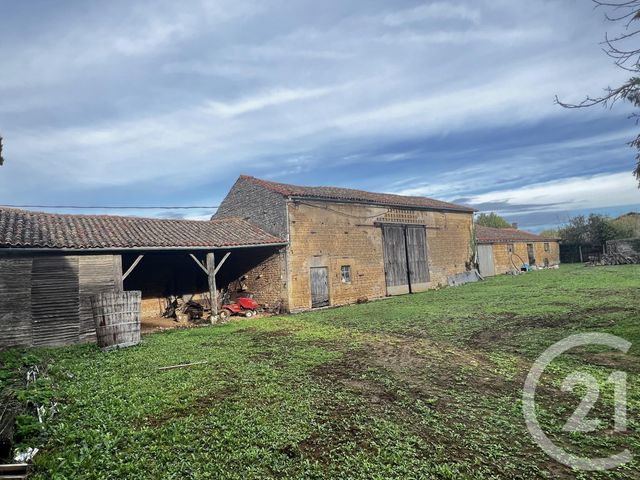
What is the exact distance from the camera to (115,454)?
3.67m

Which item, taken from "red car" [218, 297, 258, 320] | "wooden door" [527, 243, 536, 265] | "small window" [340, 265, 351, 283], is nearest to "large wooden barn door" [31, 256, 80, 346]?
"red car" [218, 297, 258, 320]

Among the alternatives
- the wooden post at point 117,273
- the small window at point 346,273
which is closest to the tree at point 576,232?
the small window at point 346,273

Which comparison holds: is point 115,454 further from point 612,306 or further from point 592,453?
point 612,306

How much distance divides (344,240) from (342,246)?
1.11ft

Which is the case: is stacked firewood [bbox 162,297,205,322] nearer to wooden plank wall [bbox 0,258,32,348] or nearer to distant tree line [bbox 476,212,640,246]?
wooden plank wall [bbox 0,258,32,348]

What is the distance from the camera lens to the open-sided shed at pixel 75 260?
1021cm

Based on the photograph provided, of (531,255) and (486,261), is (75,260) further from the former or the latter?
(531,255)

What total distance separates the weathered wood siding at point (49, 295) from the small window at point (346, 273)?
945 centimetres

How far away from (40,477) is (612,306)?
12792 millimetres

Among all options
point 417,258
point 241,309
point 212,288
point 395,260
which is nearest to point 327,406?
point 212,288

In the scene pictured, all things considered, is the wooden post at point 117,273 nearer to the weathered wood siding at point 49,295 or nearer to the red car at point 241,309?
the weathered wood siding at point 49,295

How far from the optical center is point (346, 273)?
57.7 feet

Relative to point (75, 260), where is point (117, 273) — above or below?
below

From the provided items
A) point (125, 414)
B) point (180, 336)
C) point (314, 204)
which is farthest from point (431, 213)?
point (125, 414)
